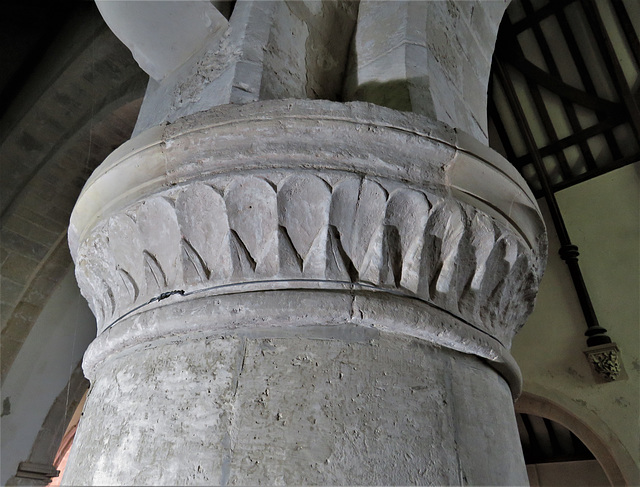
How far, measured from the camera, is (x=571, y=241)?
4.71m

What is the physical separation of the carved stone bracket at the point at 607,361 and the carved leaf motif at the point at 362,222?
4.01m

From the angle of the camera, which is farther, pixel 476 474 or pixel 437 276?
pixel 437 276

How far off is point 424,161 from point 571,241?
176 inches

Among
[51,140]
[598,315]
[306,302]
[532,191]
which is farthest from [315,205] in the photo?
[598,315]

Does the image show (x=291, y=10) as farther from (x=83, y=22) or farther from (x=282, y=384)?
(x=83, y=22)

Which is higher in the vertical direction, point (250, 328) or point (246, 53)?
point (246, 53)

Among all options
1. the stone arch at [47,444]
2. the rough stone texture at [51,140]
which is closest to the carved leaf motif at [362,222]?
the rough stone texture at [51,140]

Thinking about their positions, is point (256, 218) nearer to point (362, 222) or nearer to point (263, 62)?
point (362, 222)

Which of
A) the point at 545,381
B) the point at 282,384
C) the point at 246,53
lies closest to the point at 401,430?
the point at 282,384

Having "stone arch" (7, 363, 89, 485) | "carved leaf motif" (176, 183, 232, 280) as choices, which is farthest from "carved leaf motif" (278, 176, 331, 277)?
"stone arch" (7, 363, 89, 485)

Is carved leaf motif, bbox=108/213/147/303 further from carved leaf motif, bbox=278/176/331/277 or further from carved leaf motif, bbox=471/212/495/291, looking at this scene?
carved leaf motif, bbox=471/212/495/291

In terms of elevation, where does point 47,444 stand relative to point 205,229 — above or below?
above

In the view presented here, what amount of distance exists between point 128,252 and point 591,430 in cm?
426

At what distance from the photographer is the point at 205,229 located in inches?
33.5
